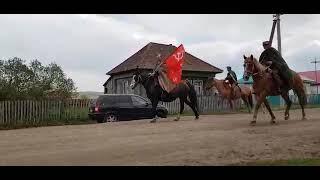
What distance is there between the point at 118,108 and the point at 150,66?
20.9m

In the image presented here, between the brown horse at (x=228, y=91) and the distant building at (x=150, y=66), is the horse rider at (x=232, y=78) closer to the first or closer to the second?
the brown horse at (x=228, y=91)

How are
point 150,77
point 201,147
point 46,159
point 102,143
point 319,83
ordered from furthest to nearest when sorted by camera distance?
1. point 319,83
2. point 150,77
3. point 102,143
4. point 201,147
5. point 46,159

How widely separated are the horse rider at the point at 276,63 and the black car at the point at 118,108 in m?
11.5

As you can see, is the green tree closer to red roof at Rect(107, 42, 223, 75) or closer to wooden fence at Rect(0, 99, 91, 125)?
wooden fence at Rect(0, 99, 91, 125)

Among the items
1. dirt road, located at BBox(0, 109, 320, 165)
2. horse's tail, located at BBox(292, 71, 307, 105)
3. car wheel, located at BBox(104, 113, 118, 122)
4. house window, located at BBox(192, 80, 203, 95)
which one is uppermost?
house window, located at BBox(192, 80, 203, 95)

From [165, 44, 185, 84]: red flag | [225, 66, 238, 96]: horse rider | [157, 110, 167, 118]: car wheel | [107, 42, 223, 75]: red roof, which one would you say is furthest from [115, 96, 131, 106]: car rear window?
[107, 42, 223, 75]: red roof

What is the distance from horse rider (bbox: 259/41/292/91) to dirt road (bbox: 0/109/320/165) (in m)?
2.07

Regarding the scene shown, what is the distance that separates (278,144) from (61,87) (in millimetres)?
32127

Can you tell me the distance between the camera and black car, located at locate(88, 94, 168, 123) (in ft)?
87.0

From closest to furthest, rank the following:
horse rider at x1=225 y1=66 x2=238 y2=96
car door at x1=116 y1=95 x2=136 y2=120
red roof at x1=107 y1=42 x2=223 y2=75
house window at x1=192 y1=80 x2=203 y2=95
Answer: car door at x1=116 y1=95 x2=136 y2=120, horse rider at x1=225 y1=66 x2=238 y2=96, red roof at x1=107 y1=42 x2=223 y2=75, house window at x1=192 y1=80 x2=203 y2=95

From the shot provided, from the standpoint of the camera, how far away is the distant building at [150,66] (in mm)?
49094

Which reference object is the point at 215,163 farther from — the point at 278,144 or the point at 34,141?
the point at 34,141

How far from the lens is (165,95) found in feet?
67.8
